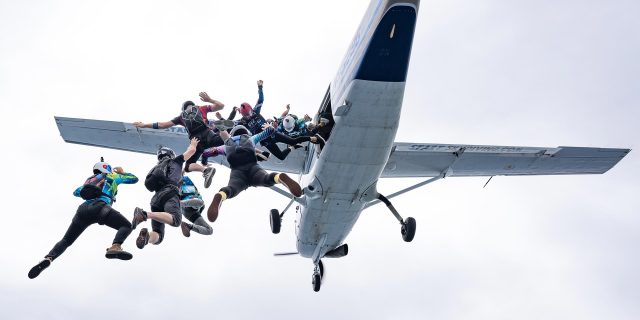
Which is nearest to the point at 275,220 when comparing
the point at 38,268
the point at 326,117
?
the point at 326,117

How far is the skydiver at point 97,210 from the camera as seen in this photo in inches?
594

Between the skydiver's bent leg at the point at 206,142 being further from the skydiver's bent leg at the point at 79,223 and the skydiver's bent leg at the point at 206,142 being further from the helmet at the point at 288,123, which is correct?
the skydiver's bent leg at the point at 79,223

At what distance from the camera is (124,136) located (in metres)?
24.7

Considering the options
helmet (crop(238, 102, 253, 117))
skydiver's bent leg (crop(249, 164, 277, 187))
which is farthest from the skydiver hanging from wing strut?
skydiver's bent leg (crop(249, 164, 277, 187))

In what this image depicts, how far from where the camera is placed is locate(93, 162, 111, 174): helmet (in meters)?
15.8

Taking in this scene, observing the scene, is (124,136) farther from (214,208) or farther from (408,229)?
(214,208)

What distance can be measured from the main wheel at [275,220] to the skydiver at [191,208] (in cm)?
523

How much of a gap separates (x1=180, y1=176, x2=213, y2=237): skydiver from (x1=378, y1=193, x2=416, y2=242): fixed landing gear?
672 centimetres

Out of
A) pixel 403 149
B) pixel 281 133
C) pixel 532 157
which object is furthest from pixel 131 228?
pixel 532 157

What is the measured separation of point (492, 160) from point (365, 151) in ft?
29.5

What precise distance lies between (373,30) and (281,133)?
3750mm

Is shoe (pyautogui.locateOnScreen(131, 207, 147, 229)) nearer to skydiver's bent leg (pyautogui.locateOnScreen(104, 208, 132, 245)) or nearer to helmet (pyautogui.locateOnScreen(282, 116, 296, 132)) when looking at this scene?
skydiver's bent leg (pyautogui.locateOnScreen(104, 208, 132, 245))

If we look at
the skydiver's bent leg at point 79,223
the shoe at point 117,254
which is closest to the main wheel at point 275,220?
the skydiver's bent leg at point 79,223

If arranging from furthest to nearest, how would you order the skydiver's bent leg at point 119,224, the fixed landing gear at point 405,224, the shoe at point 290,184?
the fixed landing gear at point 405,224
the shoe at point 290,184
the skydiver's bent leg at point 119,224
